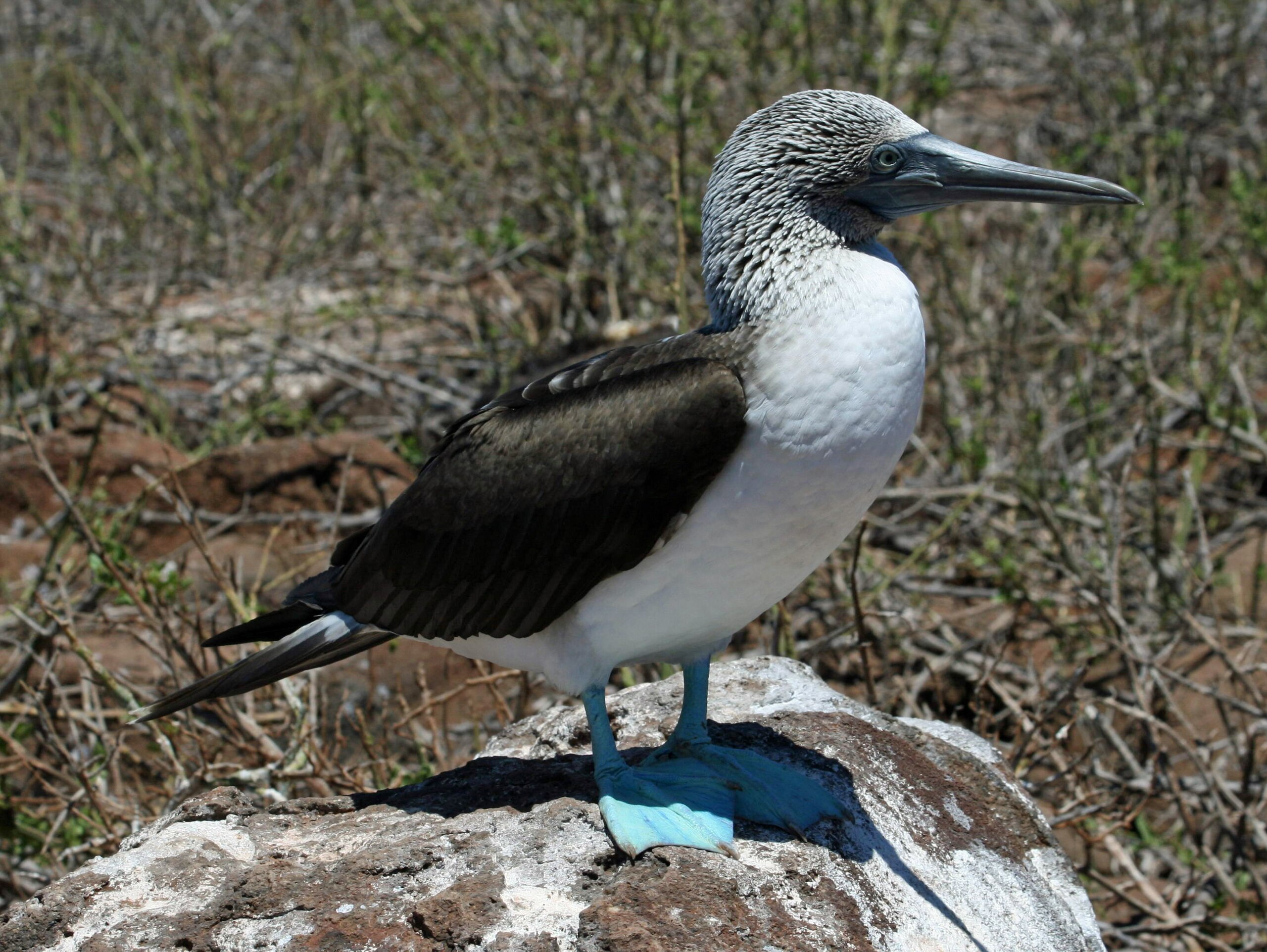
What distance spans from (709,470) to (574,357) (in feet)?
12.4

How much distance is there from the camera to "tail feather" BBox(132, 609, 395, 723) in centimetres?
274

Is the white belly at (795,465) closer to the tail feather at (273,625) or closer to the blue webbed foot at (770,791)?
the blue webbed foot at (770,791)

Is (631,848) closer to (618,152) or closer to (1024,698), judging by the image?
(1024,698)

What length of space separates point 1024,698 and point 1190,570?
2.23ft

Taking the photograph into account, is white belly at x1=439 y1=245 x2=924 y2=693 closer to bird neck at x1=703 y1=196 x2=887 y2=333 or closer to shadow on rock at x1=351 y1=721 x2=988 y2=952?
bird neck at x1=703 y1=196 x2=887 y2=333

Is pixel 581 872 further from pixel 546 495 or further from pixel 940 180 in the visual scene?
pixel 940 180

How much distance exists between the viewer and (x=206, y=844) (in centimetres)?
244

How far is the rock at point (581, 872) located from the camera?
218 centimetres

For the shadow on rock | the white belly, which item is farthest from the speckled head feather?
the shadow on rock

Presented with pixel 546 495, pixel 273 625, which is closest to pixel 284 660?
pixel 273 625

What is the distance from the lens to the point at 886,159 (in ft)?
8.14

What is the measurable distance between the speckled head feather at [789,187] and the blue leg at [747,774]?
2.52 feet

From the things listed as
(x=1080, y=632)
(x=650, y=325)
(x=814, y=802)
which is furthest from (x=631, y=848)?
(x=650, y=325)

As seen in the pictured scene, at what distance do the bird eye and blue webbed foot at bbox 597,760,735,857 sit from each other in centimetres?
118
